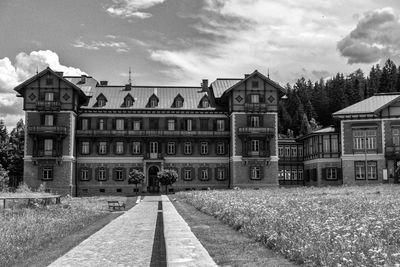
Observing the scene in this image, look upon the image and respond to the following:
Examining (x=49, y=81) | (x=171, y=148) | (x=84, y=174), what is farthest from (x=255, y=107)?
(x=49, y=81)

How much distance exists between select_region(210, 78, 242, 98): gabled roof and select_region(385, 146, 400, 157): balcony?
22.0m

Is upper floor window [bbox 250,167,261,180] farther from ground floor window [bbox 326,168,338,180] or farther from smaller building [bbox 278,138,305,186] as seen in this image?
smaller building [bbox 278,138,305,186]

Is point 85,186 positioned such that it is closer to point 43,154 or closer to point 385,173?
point 43,154

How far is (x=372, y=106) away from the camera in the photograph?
204ft

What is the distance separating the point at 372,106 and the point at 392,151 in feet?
20.2

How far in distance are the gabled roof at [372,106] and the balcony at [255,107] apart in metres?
8.76

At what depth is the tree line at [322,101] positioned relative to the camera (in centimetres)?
10288

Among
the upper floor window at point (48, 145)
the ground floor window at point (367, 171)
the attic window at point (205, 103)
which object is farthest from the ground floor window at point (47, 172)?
the ground floor window at point (367, 171)

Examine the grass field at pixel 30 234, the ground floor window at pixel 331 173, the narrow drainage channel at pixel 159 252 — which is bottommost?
the narrow drainage channel at pixel 159 252

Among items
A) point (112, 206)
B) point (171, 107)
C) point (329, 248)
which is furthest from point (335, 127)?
point (329, 248)

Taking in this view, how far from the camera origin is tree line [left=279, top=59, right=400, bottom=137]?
103m

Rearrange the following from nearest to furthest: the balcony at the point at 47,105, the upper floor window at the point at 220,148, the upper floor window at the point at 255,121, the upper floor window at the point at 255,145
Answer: the balcony at the point at 47,105
the upper floor window at the point at 255,145
the upper floor window at the point at 255,121
the upper floor window at the point at 220,148

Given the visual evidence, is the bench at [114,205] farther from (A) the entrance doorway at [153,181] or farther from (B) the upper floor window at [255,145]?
(B) the upper floor window at [255,145]

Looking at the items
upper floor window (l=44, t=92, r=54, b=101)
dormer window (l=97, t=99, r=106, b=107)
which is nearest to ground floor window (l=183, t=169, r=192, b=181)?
dormer window (l=97, t=99, r=106, b=107)
